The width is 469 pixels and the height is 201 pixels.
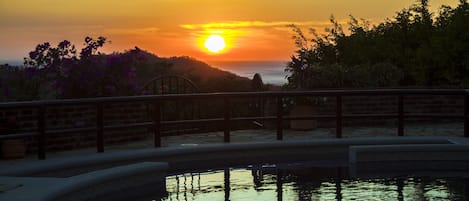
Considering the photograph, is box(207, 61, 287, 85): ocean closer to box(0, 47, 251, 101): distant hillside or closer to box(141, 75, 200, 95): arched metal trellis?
box(141, 75, 200, 95): arched metal trellis

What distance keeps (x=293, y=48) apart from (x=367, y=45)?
144 inches

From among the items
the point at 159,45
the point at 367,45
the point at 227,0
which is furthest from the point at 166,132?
the point at 159,45

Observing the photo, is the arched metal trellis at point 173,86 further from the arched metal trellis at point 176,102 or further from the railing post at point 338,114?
the railing post at point 338,114

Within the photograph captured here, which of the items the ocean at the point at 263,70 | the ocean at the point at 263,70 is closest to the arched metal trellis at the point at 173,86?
the ocean at the point at 263,70

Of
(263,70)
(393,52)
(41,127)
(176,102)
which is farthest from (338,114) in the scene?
(263,70)

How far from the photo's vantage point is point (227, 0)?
19047mm

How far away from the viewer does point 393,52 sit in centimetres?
2281

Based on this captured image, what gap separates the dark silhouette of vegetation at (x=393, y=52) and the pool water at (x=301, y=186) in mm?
7357

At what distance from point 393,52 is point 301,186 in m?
14.7

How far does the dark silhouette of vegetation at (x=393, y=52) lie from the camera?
17.9m

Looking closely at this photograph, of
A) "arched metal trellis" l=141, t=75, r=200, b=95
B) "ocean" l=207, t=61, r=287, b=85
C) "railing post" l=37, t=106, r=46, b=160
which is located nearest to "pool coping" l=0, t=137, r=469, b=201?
"railing post" l=37, t=106, r=46, b=160

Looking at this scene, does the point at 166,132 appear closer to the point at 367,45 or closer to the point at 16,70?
the point at 16,70

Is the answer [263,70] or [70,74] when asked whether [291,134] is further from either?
[263,70]

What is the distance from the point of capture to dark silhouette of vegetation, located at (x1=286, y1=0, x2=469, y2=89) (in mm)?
17875
